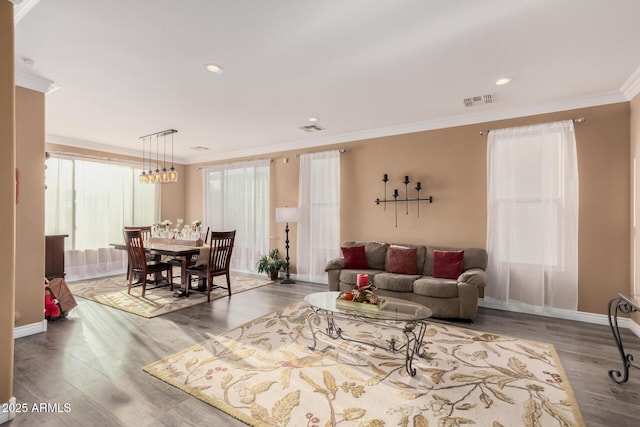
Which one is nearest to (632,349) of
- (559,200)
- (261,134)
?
(559,200)

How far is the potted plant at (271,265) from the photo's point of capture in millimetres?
6320

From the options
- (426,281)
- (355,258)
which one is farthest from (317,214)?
(426,281)

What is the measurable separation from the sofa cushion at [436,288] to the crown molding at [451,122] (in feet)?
8.06

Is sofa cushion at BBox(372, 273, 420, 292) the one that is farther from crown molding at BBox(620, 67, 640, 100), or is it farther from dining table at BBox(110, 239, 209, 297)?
crown molding at BBox(620, 67, 640, 100)

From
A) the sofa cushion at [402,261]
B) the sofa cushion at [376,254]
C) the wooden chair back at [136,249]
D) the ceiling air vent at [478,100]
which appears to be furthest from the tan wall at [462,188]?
the wooden chair back at [136,249]

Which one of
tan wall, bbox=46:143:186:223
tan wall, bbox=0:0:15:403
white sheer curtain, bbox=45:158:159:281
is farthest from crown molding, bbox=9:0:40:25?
tan wall, bbox=46:143:186:223

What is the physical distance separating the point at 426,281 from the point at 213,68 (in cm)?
357

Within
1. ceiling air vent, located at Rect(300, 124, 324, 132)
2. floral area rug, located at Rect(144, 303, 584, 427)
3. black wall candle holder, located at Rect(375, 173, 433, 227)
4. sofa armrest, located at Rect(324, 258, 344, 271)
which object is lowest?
floral area rug, located at Rect(144, 303, 584, 427)

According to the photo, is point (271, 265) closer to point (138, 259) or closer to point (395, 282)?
point (138, 259)

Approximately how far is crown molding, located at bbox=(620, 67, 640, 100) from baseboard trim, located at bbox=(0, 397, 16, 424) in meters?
6.10

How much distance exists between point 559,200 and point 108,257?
8.26m

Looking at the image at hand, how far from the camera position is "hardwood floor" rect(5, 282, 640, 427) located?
2088 millimetres

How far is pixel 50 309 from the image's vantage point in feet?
12.6

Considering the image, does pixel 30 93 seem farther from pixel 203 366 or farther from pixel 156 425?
pixel 156 425
